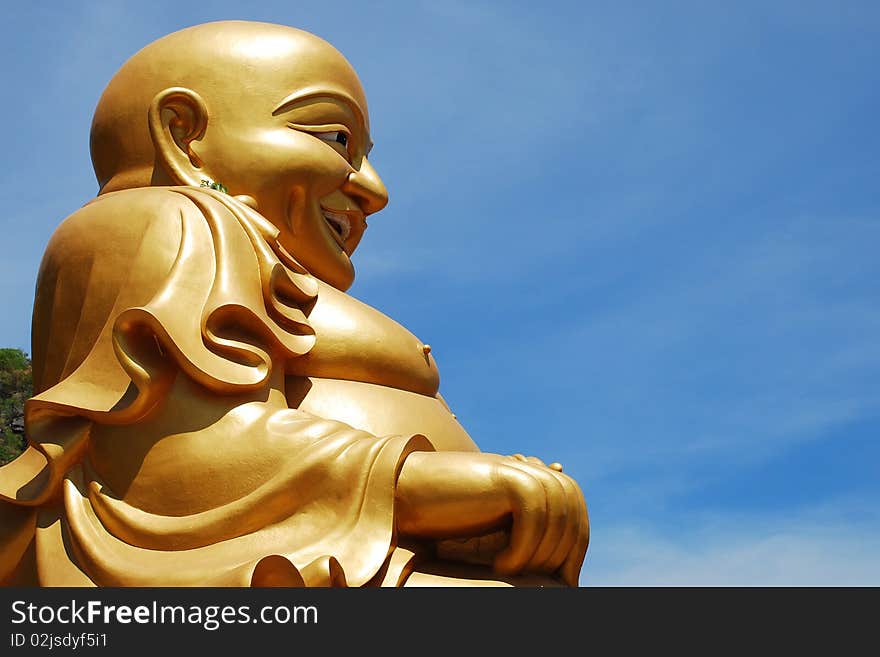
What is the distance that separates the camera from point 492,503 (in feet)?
14.3

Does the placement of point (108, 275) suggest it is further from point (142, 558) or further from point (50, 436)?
point (142, 558)

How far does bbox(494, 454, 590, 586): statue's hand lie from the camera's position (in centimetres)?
433

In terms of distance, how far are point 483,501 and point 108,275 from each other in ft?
6.37

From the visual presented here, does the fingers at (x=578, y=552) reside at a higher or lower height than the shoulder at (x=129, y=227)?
lower

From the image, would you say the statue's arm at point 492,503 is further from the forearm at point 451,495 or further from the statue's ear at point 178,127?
the statue's ear at point 178,127

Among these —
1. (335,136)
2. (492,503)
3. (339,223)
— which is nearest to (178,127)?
(335,136)

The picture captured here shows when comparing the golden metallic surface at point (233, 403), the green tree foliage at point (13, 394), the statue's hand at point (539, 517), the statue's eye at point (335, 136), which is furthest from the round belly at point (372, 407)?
the green tree foliage at point (13, 394)

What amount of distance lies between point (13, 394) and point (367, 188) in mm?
9964

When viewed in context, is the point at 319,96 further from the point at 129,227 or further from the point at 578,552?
the point at 578,552

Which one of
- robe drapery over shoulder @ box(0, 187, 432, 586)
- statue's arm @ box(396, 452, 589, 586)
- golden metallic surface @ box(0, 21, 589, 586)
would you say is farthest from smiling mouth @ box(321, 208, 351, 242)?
statue's arm @ box(396, 452, 589, 586)

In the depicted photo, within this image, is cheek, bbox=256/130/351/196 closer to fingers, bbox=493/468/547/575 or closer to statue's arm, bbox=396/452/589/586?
statue's arm, bbox=396/452/589/586

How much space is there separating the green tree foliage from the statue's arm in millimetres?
10101

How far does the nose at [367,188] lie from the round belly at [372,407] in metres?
1.23

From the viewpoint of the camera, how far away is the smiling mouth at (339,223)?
19.4 feet
